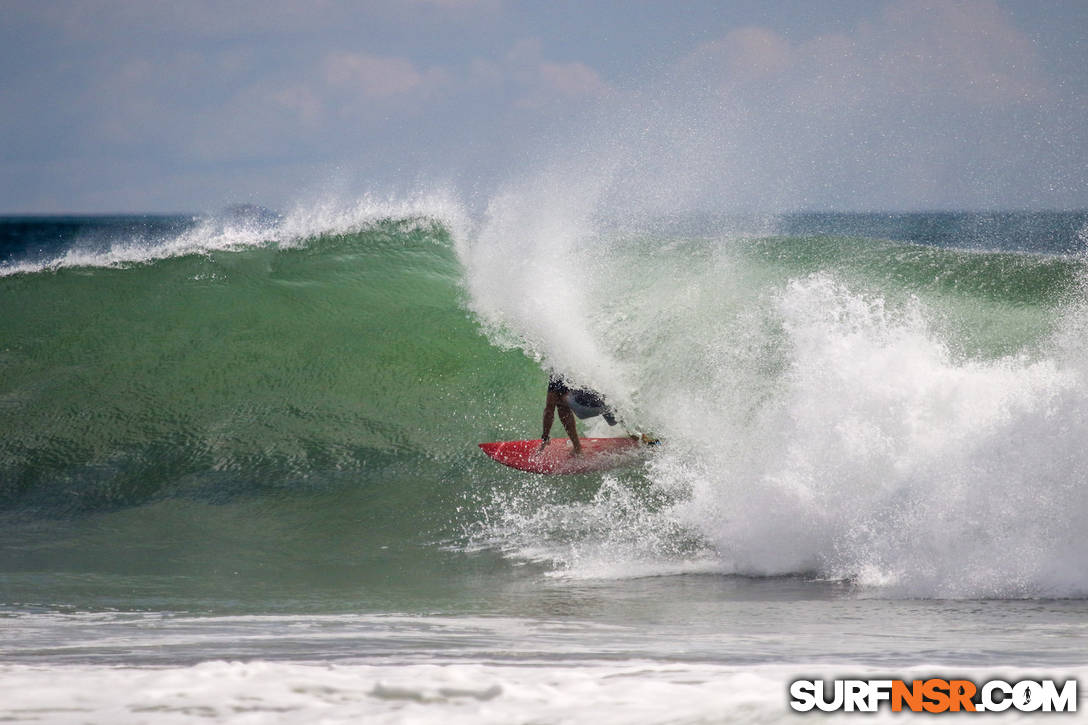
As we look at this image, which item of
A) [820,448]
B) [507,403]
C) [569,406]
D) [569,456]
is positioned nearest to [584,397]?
[569,406]

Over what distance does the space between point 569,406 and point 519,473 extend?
67 centimetres

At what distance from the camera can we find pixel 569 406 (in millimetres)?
7742

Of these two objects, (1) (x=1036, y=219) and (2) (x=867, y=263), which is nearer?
(2) (x=867, y=263)

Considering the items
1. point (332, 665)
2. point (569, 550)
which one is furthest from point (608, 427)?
point (332, 665)

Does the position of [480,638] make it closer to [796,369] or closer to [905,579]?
[905,579]

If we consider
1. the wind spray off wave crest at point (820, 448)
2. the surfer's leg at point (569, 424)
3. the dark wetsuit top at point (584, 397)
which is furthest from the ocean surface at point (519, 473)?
the surfer's leg at point (569, 424)

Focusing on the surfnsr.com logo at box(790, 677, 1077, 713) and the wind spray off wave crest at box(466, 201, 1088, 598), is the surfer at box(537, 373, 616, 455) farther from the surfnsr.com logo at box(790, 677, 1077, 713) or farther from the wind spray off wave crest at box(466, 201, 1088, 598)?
the surfnsr.com logo at box(790, 677, 1077, 713)

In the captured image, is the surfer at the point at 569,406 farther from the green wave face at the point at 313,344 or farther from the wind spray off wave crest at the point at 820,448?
the green wave face at the point at 313,344

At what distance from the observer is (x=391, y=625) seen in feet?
14.3

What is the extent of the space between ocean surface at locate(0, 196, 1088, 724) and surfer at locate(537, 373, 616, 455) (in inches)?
9.2

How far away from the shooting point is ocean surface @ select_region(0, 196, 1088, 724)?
318 centimetres

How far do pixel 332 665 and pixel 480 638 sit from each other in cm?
99

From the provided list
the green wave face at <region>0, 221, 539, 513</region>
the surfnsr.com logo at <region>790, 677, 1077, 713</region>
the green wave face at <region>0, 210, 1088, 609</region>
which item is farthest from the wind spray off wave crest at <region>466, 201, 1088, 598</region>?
the surfnsr.com logo at <region>790, 677, 1077, 713</region>

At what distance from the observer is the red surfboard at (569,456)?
24.7ft
